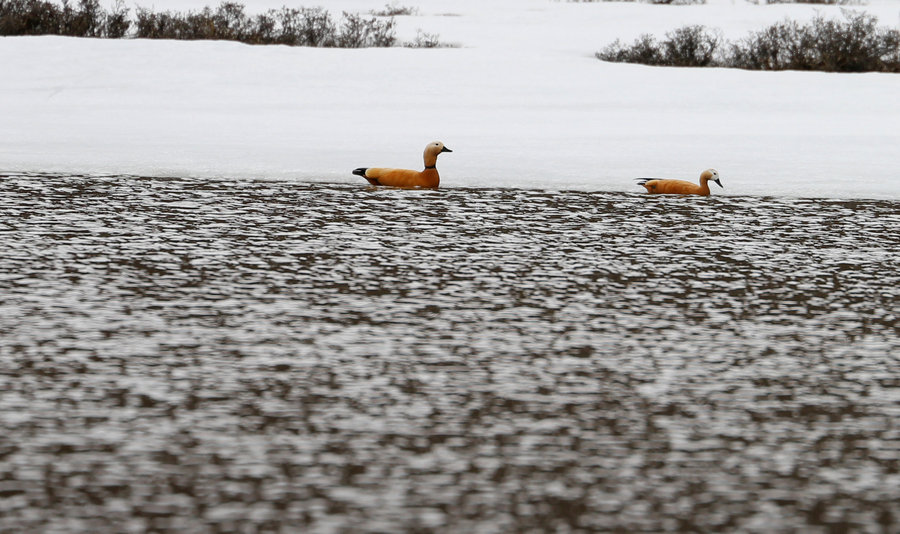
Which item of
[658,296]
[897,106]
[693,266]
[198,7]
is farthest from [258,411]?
[198,7]

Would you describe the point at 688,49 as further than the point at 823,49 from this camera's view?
Yes

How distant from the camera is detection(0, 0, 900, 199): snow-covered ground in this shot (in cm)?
1276

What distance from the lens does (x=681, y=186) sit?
448 inches

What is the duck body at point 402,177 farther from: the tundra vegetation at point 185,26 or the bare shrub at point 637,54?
the tundra vegetation at point 185,26

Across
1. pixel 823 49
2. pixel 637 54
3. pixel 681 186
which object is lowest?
pixel 681 186

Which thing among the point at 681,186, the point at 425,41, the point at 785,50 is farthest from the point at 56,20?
the point at 681,186

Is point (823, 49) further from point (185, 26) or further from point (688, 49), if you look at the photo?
point (185, 26)

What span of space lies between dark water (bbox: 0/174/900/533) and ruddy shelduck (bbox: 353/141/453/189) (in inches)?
73.1

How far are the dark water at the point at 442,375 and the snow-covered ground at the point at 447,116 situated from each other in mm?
3175

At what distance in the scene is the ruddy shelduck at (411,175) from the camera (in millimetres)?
11484

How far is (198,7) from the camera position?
1104 inches

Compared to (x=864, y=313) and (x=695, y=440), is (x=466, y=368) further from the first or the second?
(x=864, y=313)

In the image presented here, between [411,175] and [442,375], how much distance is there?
20.3 feet

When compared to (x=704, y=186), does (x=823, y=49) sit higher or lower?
higher
